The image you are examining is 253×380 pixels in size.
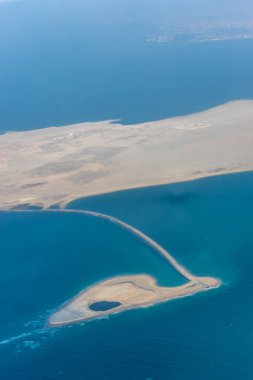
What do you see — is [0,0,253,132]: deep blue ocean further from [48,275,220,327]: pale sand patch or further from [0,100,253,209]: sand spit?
[48,275,220,327]: pale sand patch

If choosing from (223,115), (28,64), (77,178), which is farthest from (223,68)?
(77,178)

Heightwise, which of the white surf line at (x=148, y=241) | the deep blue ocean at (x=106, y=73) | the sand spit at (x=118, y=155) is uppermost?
the deep blue ocean at (x=106, y=73)

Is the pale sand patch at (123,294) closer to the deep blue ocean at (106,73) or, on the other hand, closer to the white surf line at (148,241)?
the white surf line at (148,241)

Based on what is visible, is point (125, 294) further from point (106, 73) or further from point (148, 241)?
point (106, 73)

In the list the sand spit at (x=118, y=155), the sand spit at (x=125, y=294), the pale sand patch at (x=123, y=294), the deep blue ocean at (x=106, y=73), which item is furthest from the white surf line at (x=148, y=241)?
the deep blue ocean at (x=106, y=73)

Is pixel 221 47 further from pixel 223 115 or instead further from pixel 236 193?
pixel 236 193

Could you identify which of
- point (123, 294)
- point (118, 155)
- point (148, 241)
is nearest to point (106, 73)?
point (118, 155)
